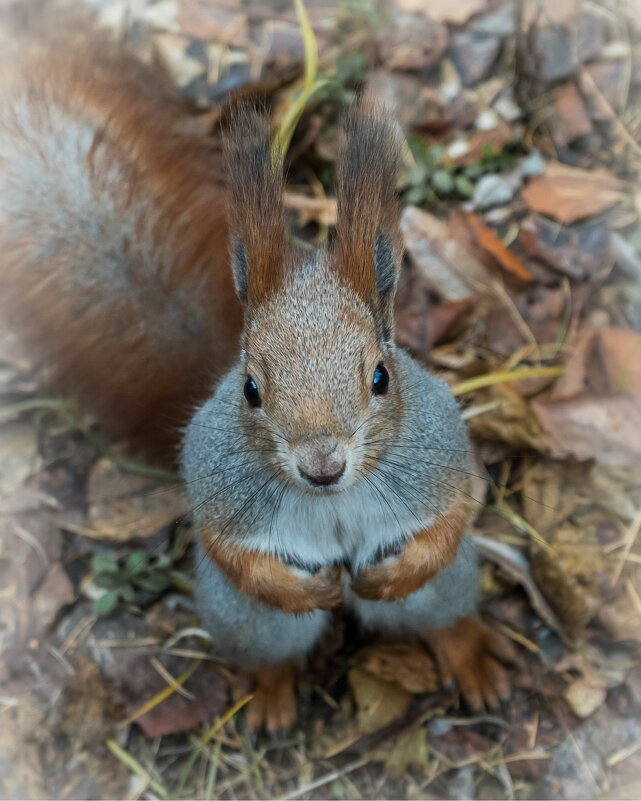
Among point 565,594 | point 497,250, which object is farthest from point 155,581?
point 497,250

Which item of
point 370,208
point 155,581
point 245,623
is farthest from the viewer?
point 155,581

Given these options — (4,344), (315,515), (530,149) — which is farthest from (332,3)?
(315,515)

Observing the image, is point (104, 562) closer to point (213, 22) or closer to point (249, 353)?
point (249, 353)

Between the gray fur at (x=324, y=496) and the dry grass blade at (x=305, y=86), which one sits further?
the dry grass blade at (x=305, y=86)

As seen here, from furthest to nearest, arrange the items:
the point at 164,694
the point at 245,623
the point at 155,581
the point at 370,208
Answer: the point at 155,581
the point at 164,694
the point at 245,623
the point at 370,208

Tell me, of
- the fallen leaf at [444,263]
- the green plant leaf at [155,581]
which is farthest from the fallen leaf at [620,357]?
the green plant leaf at [155,581]

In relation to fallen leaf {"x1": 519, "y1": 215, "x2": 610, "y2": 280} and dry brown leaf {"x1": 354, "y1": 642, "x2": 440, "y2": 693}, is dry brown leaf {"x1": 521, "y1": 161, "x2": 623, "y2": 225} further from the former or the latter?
dry brown leaf {"x1": 354, "y1": 642, "x2": 440, "y2": 693}

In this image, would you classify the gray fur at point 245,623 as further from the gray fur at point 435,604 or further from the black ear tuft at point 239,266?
the black ear tuft at point 239,266

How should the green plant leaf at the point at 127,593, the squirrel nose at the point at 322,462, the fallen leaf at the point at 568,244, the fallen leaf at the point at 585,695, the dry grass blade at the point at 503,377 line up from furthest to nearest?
the fallen leaf at the point at 568,244 < the dry grass blade at the point at 503,377 < the green plant leaf at the point at 127,593 < the fallen leaf at the point at 585,695 < the squirrel nose at the point at 322,462
